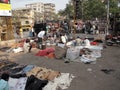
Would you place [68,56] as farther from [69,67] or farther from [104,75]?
[104,75]

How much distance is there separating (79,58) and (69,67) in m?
1.95

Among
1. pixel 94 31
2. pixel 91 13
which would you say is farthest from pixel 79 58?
pixel 91 13

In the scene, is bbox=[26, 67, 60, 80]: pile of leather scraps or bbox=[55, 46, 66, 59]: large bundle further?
bbox=[55, 46, 66, 59]: large bundle

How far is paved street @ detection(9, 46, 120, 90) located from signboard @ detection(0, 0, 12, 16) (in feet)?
22.1

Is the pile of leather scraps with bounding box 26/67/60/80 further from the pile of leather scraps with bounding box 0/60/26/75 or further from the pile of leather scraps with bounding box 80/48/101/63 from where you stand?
the pile of leather scraps with bounding box 80/48/101/63

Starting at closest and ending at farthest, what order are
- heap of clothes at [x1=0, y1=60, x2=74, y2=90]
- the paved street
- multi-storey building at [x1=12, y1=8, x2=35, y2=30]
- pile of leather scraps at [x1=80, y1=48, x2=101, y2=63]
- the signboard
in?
heap of clothes at [x1=0, y1=60, x2=74, y2=90] → the paved street → pile of leather scraps at [x1=80, y1=48, x2=101, y2=63] → the signboard → multi-storey building at [x1=12, y1=8, x2=35, y2=30]

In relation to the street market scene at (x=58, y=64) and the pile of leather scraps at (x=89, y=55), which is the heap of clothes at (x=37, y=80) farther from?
the pile of leather scraps at (x=89, y=55)

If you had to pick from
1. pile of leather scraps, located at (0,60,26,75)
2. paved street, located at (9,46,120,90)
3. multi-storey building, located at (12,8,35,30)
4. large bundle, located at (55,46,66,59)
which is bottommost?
paved street, located at (9,46,120,90)

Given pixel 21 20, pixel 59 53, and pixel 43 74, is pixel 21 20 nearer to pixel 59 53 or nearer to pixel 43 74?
pixel 59 53

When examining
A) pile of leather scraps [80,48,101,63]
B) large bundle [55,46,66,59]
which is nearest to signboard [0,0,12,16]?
Answer: large bundle [55,46,66,59]

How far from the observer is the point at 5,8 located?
2214cm

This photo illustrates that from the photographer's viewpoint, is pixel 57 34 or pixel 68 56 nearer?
pixel 68 56

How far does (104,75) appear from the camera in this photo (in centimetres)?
1052

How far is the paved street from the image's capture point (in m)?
9.18
